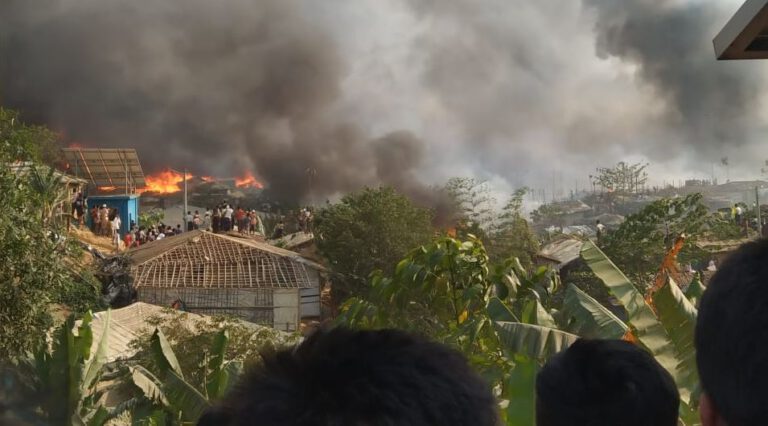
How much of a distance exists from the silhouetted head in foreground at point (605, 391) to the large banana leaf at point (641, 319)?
1.78m

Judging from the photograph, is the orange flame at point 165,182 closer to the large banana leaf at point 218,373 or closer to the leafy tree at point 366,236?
the leafy tree at point 366,236

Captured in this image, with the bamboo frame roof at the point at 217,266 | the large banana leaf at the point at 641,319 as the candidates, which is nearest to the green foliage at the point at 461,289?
the large banana leaf at the point at 641,319

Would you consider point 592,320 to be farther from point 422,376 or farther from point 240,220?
point 240,220

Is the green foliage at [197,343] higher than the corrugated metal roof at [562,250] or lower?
lower

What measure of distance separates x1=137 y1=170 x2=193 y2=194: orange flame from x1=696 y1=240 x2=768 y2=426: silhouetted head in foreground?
28.0m

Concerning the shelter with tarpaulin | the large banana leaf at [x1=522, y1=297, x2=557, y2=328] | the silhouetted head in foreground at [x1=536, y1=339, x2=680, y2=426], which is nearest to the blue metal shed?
the shelter with tarpaulin

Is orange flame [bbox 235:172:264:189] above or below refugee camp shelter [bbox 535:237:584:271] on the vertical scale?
above

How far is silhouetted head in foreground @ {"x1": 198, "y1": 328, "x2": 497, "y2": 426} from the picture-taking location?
0.56 meters

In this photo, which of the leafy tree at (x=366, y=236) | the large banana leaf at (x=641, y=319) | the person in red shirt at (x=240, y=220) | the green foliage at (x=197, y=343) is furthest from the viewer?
the person in red shirt at (x=240, y=220)

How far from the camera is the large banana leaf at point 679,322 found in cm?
262

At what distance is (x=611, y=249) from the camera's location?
40.8ft

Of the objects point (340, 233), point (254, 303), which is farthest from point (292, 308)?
point (340, 233)

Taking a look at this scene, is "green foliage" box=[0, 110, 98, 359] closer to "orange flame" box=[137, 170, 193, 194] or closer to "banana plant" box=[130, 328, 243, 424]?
"banana plant" box=[130, 328, 243, 424]

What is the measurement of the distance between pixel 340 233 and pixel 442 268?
10235 millimetres
